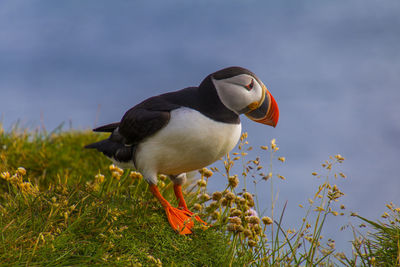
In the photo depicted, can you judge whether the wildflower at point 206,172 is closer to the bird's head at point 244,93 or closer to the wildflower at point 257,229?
the bird's head at point 244,93

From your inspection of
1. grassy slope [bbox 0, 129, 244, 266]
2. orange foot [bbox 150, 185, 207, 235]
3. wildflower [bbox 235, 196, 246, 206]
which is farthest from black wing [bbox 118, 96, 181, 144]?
wildflower [bbox 235, 196, 246, 206]

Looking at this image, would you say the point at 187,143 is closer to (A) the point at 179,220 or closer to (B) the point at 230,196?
(B) the point at 230,196

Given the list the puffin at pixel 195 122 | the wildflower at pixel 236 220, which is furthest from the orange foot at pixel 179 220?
the wildflower at pixel 236 220

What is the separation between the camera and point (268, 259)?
4598 millimetres

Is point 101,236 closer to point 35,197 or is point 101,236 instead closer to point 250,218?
point 35,197

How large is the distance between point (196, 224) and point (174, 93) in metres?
1.64

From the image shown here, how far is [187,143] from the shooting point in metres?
4.79

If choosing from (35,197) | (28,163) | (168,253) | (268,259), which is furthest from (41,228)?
(28,163)

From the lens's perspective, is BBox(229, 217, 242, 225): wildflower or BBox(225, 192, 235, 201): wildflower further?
BBox(225, 192, 235, 201): wildflower

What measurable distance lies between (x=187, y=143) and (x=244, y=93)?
83cm

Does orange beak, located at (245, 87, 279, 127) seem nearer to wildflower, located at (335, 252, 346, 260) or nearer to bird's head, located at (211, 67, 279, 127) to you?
bird's head, located at (211, 67, 279, 127)

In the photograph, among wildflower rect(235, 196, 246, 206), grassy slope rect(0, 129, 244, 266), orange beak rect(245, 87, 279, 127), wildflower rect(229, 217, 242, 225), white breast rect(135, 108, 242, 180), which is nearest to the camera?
wildflower rect(229, 217, 242, 225)

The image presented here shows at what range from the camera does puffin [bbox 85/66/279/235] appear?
4793 mm

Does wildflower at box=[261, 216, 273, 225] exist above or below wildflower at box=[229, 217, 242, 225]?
above
